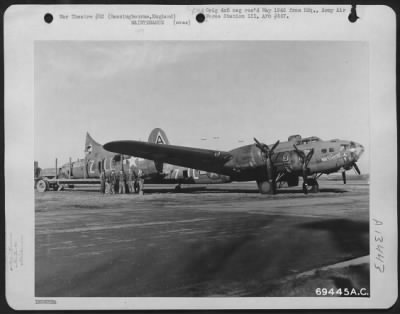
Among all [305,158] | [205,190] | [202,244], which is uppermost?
[305,158]

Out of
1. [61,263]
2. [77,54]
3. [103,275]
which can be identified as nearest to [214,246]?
[103,275]

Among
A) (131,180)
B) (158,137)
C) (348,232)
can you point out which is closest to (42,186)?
(131,180)

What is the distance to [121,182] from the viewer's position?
1.48m

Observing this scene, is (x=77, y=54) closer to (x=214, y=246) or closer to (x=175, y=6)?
(x=175, y=6)

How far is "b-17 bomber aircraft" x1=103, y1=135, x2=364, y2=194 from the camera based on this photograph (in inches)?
53.0

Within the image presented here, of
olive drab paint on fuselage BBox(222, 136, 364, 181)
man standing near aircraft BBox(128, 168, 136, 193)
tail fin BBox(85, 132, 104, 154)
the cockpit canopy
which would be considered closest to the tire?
tail fin BBox(85, 132, 104, 154)

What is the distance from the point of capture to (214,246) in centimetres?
133

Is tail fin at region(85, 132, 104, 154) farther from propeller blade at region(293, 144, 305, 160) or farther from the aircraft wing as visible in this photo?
propeller blade at region(293, 144, 305, 160)

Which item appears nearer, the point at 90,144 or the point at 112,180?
the point at 90,144

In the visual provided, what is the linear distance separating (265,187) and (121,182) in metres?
0.63

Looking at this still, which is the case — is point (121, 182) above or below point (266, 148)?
below

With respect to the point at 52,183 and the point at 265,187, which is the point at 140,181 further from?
the point at 265,187

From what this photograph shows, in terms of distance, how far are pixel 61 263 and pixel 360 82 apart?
138 cm

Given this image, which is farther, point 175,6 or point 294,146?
point 294,146
